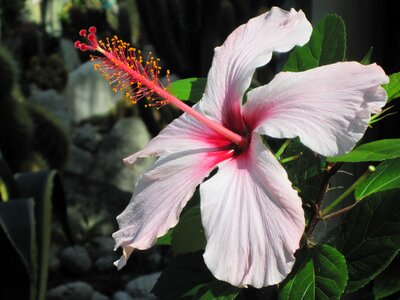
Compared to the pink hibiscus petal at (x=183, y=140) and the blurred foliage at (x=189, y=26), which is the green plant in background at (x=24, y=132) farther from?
the pink hibiscus petal at (x=183, y=140)

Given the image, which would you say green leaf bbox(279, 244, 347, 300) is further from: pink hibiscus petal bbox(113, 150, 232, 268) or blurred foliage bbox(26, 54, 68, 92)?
blurred foliage bbox(26, 54, 68, 92)

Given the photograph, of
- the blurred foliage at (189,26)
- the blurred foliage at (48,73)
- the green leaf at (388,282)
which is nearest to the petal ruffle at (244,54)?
the green leaf at (388,282)

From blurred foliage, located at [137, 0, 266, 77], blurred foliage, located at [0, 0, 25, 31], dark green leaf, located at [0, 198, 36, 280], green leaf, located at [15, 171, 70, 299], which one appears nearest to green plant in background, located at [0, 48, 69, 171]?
blurred foliage, located at [137, 0, 266, 77]

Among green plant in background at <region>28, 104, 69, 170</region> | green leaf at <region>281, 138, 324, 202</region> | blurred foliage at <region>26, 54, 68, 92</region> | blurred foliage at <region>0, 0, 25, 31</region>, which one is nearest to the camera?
green leaf at <region>281, 138, 324, 202</region>

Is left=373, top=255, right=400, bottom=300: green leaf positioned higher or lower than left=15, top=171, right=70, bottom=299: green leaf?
higher

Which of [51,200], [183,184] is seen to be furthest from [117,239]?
[51,200]
